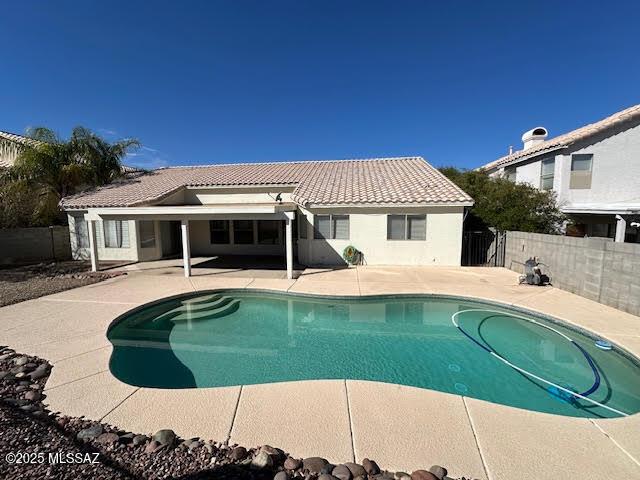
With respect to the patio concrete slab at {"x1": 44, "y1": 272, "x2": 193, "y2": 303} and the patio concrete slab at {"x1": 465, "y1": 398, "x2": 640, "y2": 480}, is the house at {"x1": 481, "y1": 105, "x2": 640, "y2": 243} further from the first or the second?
the patio concrete slab at {"x1": 44, "y1": 272, "x2": 193, "y2": 303}

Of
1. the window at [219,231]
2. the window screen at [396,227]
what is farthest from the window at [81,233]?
the window screen at [396,227]

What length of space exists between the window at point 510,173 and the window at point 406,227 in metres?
11.0

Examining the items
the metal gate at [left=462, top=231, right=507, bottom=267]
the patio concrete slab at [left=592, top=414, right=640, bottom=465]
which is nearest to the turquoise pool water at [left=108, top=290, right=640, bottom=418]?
the patio concrete slab at [left=592, top=414, right=640, bottom=465]

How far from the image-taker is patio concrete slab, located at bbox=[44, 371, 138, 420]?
3.90 meters

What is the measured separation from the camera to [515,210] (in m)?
14.7

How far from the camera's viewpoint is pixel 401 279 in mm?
11727

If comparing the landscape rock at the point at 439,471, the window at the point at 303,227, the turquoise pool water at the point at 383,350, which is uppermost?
the window at the point at 303,227

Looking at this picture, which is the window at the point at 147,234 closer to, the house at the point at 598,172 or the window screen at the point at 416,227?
the window screen at the point at 416,227

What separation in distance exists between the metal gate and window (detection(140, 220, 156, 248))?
17.3 metres

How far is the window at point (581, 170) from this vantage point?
54.3ft

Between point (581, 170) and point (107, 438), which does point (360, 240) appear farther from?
point (581, 170)

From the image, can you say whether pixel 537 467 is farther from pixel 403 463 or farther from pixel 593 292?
pixel 593 292

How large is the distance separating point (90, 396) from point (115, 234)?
48.6 feet

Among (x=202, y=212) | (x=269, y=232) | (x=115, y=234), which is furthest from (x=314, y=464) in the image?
(x=115, y=234)
